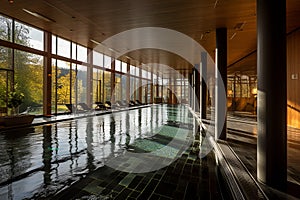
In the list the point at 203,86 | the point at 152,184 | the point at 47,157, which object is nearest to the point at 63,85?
the point at 203,86

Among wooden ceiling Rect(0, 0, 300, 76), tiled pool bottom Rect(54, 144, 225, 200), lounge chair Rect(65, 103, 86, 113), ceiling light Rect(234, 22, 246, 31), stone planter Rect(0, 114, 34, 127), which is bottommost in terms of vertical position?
tiled pool bottom Rect(54, 144, 225, 200)

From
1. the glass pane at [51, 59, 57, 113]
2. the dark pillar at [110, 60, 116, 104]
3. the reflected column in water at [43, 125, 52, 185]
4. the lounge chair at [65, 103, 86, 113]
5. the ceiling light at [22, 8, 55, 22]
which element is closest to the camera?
the reflected column in water at [43, 125, 52, 185]

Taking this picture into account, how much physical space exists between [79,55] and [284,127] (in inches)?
512

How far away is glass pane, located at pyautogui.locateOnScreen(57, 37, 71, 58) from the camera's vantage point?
11.7 m

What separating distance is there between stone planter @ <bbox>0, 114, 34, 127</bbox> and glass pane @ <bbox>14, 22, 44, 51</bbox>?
3880 millimetres

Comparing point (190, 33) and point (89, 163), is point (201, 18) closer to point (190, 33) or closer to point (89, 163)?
point (190, 33)

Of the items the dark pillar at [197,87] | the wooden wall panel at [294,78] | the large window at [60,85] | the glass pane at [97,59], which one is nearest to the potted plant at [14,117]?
the large window at [60,85]

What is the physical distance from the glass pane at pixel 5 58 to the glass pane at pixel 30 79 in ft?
1.16

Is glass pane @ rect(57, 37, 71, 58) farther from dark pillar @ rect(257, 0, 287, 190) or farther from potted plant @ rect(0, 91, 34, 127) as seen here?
dark pillar @ rect(257, 0, 287, 190)

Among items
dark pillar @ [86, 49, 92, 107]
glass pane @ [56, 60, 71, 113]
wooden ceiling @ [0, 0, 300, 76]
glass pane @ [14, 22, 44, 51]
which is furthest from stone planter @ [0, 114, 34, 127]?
dark pillar @ [86, 49, 92, 107]

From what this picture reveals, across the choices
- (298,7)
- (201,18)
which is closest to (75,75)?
(201,18)

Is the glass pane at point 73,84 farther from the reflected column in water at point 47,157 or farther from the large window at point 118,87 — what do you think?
the reflected column in water at point 47,157

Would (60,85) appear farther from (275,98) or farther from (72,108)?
(275,98)

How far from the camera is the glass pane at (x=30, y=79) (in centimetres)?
963
